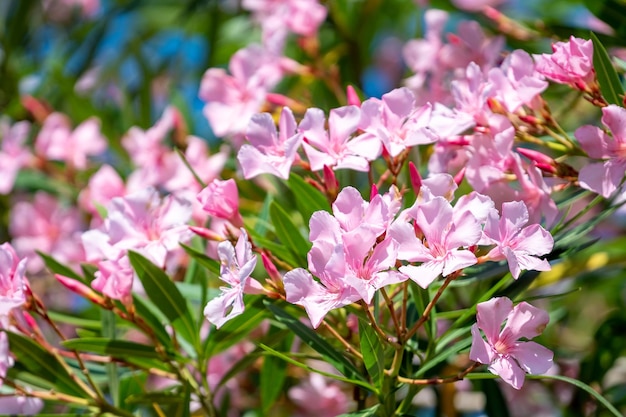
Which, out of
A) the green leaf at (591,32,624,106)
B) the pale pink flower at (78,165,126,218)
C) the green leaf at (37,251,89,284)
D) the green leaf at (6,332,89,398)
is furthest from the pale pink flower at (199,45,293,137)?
the green leaf at (591,32,624,106)

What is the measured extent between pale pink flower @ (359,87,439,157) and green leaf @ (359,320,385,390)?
0.64 feet

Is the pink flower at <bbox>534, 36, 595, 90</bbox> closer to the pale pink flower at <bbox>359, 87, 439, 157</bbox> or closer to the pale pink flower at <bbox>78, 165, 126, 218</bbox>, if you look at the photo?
the pale pink flower at <bbox>359, 87, 439, 157</bbox>

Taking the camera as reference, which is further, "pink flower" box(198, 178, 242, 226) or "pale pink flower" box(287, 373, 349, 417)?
"pale pink flower" box(287, 373, 349, 417)

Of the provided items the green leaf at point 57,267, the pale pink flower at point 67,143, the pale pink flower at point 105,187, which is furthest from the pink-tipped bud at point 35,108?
the green leaf at point 57,267

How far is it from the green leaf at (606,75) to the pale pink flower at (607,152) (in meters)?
0.04

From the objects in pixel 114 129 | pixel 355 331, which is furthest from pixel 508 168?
pixel 114 129

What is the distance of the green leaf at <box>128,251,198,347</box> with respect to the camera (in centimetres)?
92

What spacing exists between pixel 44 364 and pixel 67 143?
0.79m

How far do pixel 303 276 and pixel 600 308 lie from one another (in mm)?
1828

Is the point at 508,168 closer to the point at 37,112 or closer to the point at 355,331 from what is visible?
the point at 355,331

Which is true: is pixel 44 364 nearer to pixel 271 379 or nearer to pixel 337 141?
pixel 271 379

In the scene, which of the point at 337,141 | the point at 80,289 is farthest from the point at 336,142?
the point at 80,289

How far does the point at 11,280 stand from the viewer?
35.0 inches

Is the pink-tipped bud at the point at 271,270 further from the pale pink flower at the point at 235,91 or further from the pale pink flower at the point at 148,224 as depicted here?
the pale pink flower at the point at 235,91
